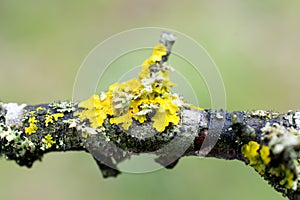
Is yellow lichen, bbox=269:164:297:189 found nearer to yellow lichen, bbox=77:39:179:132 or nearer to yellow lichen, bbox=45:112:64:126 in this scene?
yellow lichen, bbox=77:39:179:132

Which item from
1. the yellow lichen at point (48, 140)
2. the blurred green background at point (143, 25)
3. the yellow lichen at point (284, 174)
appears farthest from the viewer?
the blurred green background at point (143, 25)

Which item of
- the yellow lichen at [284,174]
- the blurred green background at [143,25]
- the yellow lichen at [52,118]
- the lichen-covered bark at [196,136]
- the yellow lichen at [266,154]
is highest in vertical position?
the blurred green background at [143,25]

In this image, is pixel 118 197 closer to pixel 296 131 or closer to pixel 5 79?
pixel 5 79

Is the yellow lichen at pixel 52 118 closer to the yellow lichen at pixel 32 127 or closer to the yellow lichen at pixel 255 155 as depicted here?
the yellow lichen at pixel 32 127

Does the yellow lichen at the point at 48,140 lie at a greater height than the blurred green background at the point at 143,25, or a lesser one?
lesser

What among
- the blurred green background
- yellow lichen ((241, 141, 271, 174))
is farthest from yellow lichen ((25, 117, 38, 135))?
the blurred green background

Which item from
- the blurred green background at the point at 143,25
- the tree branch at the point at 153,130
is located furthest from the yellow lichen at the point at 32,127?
the blurred green background at the point at 143,25

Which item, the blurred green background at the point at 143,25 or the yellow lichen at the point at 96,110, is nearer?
the yellow lichen at the point at 96,110
